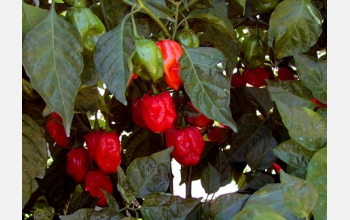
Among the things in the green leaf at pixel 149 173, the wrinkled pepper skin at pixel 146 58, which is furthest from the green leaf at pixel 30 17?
the green leaf at pixel 149 173

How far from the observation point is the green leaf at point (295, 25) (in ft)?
2.68

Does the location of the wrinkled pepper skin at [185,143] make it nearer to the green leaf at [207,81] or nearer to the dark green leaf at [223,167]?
the dark green leaf at [223,167]

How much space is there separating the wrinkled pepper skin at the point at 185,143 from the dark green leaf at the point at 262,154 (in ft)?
0.33

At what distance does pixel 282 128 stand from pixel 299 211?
46cm

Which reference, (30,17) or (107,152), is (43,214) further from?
(30,17)

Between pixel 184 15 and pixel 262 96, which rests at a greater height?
pixel 184 15

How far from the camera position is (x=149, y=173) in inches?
30.0

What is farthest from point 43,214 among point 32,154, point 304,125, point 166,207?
point 304,125

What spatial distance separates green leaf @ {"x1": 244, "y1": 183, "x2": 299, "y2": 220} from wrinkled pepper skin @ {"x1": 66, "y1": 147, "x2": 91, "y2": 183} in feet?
1.54

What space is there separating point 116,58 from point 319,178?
29 centimetres

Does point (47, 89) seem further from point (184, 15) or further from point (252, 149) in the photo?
point (252, 149)

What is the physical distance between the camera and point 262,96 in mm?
1054

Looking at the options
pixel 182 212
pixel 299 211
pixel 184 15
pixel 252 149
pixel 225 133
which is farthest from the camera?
pixel 225 133

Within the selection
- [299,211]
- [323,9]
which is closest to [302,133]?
[299,211]
